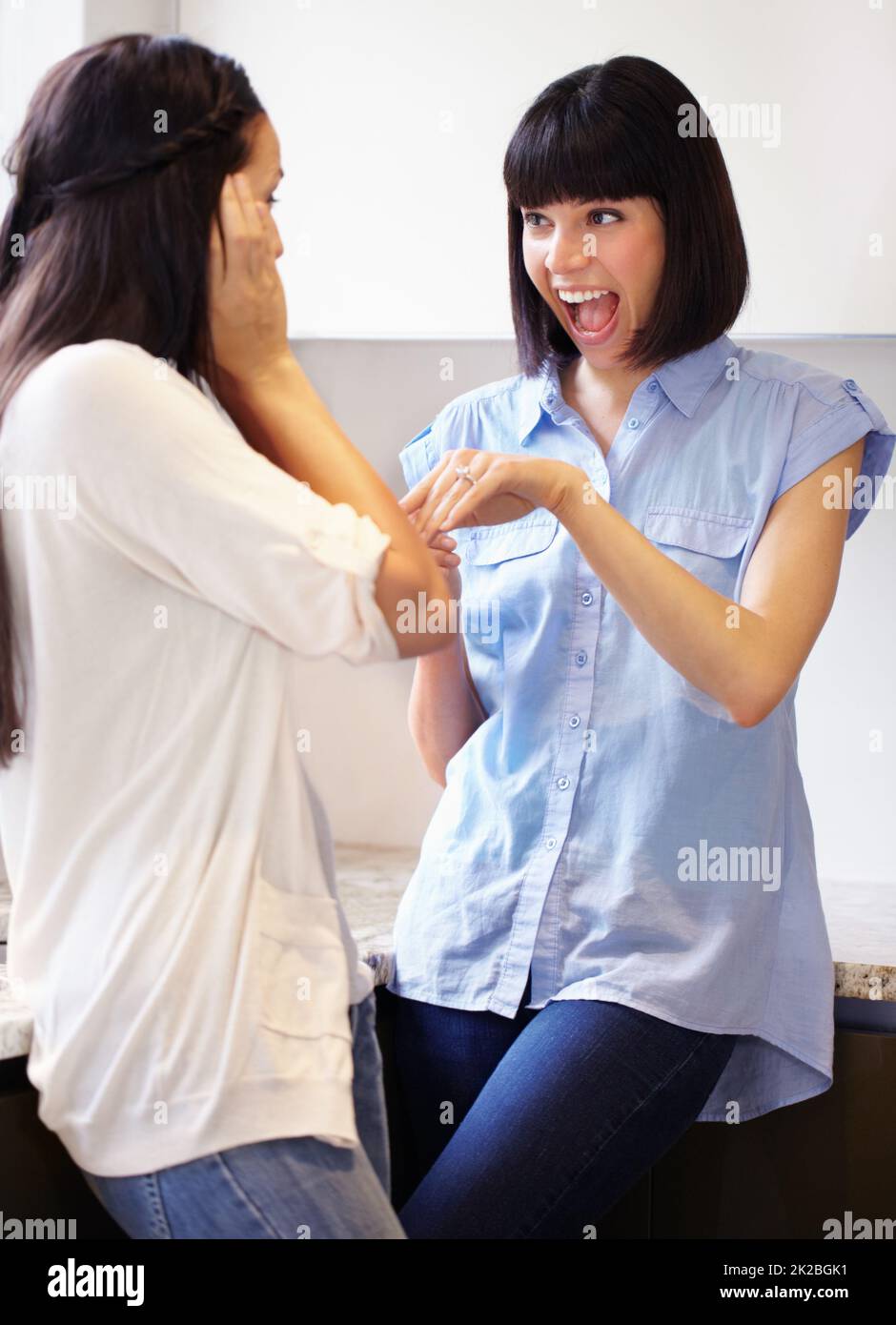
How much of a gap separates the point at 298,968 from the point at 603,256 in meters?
0.67

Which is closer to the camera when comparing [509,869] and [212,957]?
[212,957]

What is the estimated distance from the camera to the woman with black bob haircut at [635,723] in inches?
43.0

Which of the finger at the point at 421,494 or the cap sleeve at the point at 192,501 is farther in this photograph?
the finger at the point at 421,494

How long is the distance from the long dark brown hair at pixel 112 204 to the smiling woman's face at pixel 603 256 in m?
0.45

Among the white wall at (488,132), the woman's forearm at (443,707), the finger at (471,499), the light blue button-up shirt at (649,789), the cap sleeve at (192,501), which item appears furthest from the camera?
the white wall at (488,132)

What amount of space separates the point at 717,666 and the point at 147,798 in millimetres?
472

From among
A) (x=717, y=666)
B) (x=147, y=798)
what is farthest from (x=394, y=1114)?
(x=147, y=798)

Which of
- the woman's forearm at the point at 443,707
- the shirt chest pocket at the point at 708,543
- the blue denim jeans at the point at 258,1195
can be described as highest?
the shirt chest pocket at the point at 708,543

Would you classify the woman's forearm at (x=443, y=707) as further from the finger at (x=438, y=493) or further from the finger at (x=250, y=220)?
the finger at (x=250, y=220)

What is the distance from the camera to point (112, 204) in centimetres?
78

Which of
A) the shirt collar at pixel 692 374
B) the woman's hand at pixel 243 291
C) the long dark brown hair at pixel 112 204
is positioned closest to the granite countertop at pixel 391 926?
the long dark brown hair at pixel 112 204

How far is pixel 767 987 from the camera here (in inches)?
46.6

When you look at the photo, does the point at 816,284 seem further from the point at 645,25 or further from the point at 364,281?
the point at 364,281

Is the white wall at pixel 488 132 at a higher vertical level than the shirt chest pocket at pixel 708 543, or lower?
higher
